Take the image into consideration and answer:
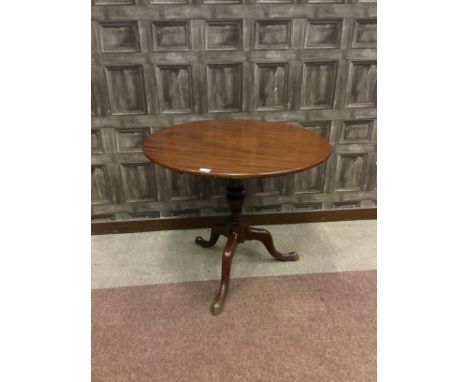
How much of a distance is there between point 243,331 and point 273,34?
1.42m

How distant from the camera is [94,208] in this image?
2076mm

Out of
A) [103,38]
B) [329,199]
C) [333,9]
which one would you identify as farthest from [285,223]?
[103,38]

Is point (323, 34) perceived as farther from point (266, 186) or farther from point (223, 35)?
point (266, 186)

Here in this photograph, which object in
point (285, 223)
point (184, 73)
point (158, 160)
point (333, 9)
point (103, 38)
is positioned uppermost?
point (333, 9)

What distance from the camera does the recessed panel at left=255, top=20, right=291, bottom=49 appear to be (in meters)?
1.73

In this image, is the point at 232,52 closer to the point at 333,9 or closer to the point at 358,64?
the point at 333,9

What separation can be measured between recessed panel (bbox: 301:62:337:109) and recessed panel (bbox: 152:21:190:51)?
2.08 ft

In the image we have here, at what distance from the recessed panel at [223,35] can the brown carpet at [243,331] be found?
118cm

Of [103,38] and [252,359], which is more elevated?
[103,38]

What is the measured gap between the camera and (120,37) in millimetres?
1695

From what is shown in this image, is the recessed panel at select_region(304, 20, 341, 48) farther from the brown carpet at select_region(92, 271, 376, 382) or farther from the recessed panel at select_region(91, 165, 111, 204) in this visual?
the recessed panel at select_region(91, 165, 111, 204)

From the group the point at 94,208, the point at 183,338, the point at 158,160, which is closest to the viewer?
the point at 158,160

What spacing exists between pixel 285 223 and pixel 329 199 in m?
0.32

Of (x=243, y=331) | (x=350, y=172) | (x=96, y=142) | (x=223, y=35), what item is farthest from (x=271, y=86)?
(x=243, y=331)
